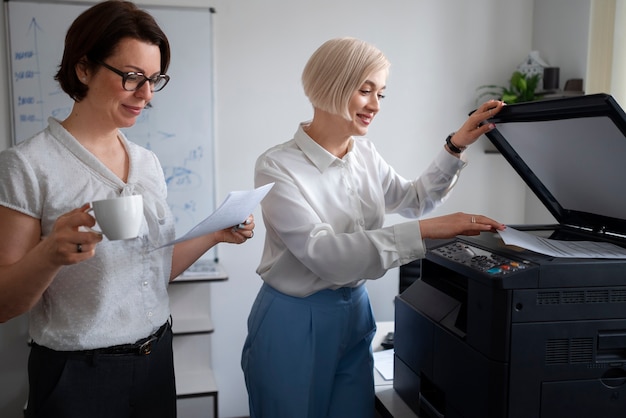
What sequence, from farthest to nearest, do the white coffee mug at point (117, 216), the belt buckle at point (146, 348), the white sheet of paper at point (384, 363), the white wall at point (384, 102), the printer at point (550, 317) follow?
the white wall at point (384, 102), the white sheet of paper at point (384, 363), the belt buckle at point (146, 348), the printer at point (550, 317), the white coffee mug at point (117, 216)

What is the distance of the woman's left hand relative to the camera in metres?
1.27

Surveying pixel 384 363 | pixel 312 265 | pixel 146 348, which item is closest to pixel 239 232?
pixel 312 265

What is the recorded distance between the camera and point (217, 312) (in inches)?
113

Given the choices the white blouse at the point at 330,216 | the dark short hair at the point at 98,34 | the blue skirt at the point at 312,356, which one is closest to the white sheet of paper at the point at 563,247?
the white blouse at the point at 330,216

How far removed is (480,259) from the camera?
1.10 m

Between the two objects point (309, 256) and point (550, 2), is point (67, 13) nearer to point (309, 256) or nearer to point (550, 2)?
point (309, 256)

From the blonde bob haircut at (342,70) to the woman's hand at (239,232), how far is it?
0.33 meters

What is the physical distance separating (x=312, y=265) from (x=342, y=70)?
0.45 metres

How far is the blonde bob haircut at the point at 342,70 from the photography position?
52.2 inches

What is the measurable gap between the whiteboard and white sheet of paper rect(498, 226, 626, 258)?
6.02ft

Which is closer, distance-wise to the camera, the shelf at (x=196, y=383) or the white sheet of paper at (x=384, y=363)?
the white sheet of paper at (x=384, y=363)

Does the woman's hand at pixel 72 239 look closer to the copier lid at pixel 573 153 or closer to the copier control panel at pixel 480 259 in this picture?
the copier control panel at pixel 480 259

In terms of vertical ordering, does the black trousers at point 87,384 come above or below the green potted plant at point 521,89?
below

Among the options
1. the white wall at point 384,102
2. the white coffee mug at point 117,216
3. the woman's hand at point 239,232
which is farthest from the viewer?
the white wall at point 384,102
